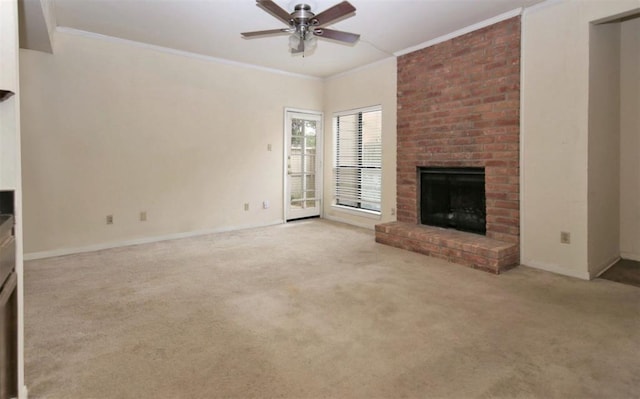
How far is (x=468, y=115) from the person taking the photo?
4082mm

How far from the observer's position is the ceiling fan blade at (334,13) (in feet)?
8.58

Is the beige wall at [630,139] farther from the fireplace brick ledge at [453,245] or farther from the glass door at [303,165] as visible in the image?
the glass door at [303,165]

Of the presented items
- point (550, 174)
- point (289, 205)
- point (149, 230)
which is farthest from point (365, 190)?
point (149, 230)

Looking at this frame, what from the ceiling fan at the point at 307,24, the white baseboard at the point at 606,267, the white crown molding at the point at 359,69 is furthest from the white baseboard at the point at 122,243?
the white baseboard at the point at 606,267

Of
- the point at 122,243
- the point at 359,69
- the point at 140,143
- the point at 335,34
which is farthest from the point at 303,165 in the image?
the point at 335,34

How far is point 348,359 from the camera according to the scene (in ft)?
6.23

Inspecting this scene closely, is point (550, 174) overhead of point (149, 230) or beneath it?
overhead

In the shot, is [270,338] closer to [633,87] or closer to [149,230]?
[149,230]

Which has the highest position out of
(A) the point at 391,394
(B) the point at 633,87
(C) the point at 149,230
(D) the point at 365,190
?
(B) the point at 633,87

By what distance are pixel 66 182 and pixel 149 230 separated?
3.61 feet

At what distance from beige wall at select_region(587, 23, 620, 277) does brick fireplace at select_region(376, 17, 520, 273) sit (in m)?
0.61

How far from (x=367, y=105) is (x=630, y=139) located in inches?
128

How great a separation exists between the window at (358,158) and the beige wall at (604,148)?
272 cm

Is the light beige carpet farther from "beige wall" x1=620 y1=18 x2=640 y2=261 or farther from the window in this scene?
the window
